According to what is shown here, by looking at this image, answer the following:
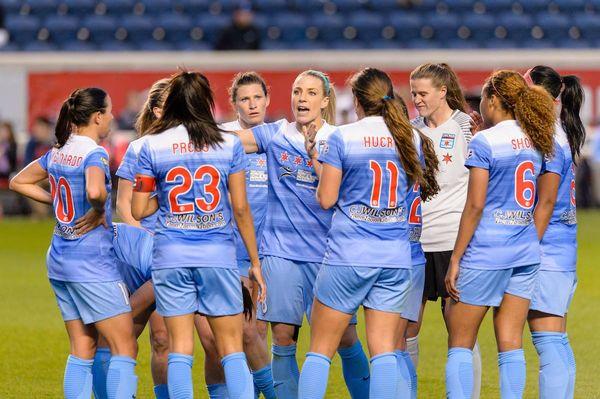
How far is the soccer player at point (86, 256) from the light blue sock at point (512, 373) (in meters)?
1.91

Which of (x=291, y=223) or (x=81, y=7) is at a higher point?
(x=81, y=7)

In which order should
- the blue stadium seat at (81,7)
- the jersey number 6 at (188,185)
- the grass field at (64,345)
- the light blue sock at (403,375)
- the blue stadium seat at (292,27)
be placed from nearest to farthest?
the jersey number 6 at (188,185), the light blue sock at (403,375), the grass field at (64,345), the blue stadium seat at (292,27), the blue stadium seat at (81,7)

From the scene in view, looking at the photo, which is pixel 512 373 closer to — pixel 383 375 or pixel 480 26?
pixel 383 375

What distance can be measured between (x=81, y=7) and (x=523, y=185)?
59.2ft

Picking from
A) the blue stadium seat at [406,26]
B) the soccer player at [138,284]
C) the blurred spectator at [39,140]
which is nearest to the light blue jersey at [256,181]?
the soccer player at [138,284]

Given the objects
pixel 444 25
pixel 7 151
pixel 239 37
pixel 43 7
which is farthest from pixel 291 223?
pixel 43 7

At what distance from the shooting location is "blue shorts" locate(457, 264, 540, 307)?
6.26m

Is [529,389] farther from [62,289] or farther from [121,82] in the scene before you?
[121,82]

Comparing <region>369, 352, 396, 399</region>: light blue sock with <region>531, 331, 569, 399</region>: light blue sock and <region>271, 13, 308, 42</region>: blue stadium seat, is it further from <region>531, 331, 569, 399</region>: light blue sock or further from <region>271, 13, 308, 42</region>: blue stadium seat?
<region>271, 13, 308, 42</region>: blue stadium seat

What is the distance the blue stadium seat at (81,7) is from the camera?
75.9ft

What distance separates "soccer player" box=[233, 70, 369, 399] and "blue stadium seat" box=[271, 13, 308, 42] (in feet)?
51.6

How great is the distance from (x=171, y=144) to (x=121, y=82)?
52.1 ft

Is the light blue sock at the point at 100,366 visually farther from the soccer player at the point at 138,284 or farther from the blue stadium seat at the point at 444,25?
the blue stadium seat at the point at 444,25

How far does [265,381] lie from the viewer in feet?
22.8
